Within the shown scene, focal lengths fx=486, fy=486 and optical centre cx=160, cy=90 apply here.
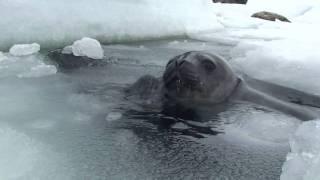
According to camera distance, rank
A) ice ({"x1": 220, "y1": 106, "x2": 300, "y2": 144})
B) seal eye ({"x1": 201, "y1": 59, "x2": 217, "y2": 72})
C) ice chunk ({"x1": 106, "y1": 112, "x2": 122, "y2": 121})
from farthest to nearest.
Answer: seal eye ({"x1": 201, "y1": 59, "x2": 217, "y2": 72}) < ice chunk ({"x1": 106, "y1": 112, "x2": 122, "y2": 121}) < ice ({"x1": 220, "y1": 106, "x2": 300, "y2": 144})

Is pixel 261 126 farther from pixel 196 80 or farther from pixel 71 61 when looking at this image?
pixel 71 61

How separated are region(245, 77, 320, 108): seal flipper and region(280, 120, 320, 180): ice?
125cm

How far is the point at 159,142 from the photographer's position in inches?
125

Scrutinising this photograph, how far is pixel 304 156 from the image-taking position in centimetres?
252

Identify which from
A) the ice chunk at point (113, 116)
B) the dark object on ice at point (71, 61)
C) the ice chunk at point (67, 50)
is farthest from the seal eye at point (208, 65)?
the ice chunk at point (67, 50)

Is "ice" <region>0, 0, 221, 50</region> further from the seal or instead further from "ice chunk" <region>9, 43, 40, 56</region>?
the seal

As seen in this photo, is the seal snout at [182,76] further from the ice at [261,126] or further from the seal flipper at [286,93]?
the seal flipper at [286,93]

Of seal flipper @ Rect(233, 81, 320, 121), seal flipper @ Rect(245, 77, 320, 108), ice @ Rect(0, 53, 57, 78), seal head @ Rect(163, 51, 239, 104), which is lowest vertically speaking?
ice @ Rect(0, 53, 57, 78)

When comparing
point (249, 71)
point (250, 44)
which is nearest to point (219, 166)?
point (249, 71)

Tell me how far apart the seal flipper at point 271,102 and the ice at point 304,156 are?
86cm

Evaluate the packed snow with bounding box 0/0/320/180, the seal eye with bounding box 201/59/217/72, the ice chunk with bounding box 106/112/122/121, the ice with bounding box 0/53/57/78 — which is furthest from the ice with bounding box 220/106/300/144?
the ice with bounding box 0/53/57/78

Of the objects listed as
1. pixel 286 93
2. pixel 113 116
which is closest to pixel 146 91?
pixel 113 116

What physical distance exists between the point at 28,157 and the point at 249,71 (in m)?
2.93

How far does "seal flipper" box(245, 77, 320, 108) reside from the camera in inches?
165
